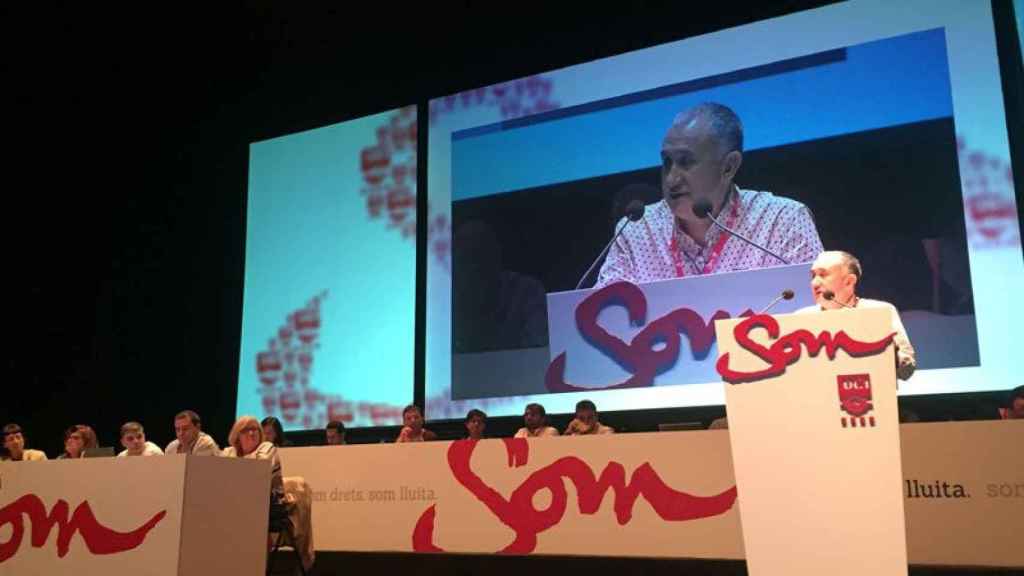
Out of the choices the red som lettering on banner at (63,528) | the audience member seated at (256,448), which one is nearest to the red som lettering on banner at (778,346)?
the red som lettering on banner at (63,528)

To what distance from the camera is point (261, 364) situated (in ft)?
24.0

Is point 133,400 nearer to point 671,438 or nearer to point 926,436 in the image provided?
point 671,438

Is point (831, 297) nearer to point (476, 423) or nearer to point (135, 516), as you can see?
point (135, 516)

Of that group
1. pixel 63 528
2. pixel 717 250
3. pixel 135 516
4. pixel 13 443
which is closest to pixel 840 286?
pixel 135 516

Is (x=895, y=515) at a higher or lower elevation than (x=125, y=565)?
higher

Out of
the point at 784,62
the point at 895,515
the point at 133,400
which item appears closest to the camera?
the point at 895,515

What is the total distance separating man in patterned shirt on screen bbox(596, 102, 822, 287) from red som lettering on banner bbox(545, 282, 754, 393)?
0.47 feet

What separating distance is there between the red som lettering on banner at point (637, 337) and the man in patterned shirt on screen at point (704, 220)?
144mm

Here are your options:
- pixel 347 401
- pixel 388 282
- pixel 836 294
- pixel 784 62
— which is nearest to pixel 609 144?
pixel 784 62

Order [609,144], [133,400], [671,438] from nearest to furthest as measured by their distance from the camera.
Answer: [671,438] < [609,144] < [133,400]

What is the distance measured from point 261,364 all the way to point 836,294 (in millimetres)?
5737

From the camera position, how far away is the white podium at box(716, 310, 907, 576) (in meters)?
2.05

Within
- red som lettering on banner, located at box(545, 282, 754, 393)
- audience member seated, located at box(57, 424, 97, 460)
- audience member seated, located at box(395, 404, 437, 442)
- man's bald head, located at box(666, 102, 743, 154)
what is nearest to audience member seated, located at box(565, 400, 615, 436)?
red som lettering on banner, located at box(545, 282, 754, 393)

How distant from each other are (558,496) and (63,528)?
2022 mm
